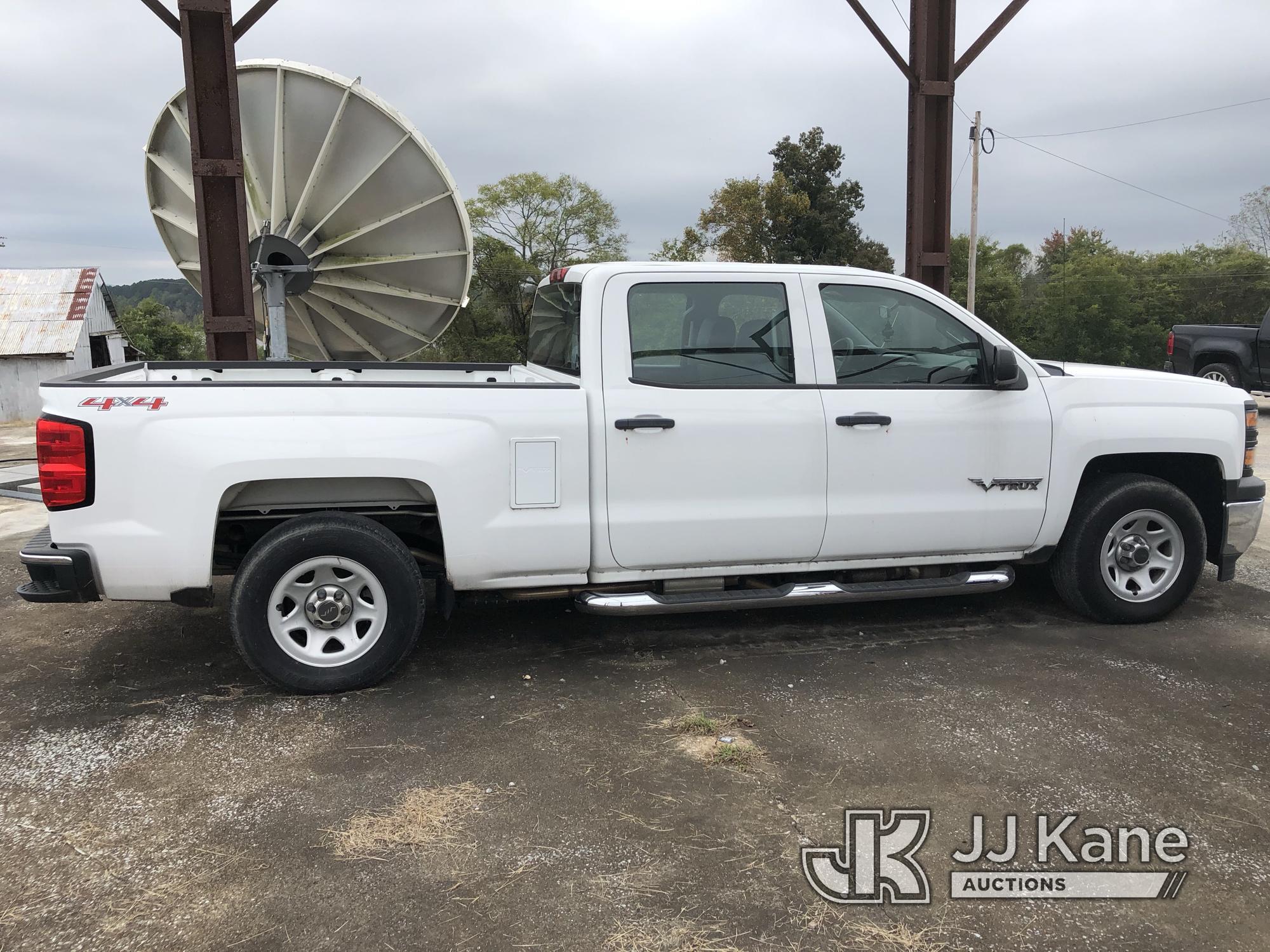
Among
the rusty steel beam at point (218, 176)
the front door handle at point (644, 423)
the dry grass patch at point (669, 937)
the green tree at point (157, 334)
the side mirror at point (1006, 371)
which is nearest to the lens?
the dry grass patch at point (669, 937)

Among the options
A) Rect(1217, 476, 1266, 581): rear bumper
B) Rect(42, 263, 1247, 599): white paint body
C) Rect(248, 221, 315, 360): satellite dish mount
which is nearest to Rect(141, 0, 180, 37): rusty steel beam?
Rect(248, 221, 315, 360): satellite dish mount

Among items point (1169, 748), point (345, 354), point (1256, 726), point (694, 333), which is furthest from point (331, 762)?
point (345, 354)

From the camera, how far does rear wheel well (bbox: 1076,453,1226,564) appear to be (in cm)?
529

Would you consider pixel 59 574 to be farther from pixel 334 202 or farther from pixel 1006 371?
pixel 334 202

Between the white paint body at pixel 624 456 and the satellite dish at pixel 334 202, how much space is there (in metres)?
4.37

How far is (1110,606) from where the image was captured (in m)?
5.24

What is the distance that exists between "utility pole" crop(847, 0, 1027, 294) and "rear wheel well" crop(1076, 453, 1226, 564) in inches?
152

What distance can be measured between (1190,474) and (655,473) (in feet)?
11.0

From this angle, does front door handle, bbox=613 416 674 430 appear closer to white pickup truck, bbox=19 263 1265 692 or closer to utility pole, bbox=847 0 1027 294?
white pickup truck, bbox=19 263 1265 692

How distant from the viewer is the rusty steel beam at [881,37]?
28.3ft

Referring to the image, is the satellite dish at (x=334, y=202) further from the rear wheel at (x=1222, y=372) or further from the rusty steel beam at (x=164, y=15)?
the rear wheel at (x=1222, y=372)

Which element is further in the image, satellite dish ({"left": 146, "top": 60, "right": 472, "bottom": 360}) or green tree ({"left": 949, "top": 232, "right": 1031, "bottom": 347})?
green tree ({"left": 949, "top": 232, "right": 1031, "bottom": 347})

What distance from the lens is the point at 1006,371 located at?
4.76 metres

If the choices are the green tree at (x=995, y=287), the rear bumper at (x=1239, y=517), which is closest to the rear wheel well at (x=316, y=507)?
the rear bumper at (x=1239, y=517)
